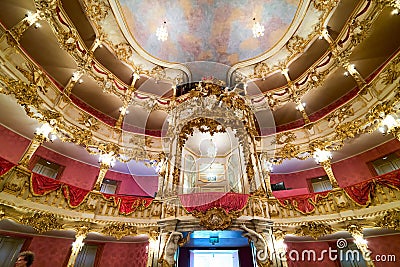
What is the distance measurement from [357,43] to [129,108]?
12881mm

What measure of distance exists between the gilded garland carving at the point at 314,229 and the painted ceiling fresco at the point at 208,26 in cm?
1123

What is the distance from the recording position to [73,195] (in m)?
6.94

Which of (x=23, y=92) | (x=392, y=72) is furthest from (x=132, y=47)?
(x=392, y=72)

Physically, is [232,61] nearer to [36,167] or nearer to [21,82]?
[21,82]

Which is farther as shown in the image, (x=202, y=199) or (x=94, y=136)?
(x=94, y=136)

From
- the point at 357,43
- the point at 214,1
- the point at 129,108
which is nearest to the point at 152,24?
the point at 214,1

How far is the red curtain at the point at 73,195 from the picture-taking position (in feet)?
22.2

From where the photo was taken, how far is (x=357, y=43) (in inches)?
325

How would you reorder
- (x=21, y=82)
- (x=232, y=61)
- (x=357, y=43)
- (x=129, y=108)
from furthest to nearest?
(x=232, y=61), (x=129, y=108), (x=357, y=43), (x=21, y=82)

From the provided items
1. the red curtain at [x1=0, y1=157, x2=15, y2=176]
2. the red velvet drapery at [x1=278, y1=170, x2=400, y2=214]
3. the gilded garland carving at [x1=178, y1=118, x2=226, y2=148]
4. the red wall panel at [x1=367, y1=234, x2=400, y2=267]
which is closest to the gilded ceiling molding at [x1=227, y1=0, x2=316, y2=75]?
the gilded garland carving at [x1=178, y1=118, x2=226, y2=148]

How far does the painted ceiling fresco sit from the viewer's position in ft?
34.9

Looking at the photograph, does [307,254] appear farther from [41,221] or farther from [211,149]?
Result: [41,221]

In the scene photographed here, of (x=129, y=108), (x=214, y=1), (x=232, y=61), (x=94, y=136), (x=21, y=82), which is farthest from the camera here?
(x=232, y=61)

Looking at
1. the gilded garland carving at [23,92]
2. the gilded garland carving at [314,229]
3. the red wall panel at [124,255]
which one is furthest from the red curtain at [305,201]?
the gilded garland carving at [23,92]
